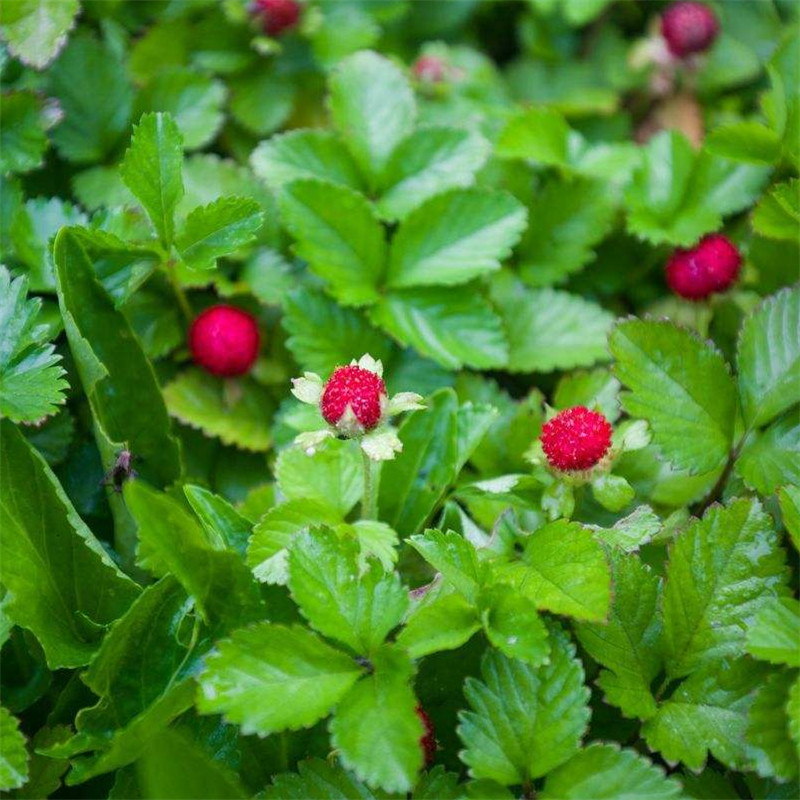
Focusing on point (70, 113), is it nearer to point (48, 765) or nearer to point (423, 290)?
point (423, 290)

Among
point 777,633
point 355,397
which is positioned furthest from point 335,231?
point 777,633

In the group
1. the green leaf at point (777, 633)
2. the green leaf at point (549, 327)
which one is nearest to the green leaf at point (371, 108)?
the green leaf at point (549, 327)

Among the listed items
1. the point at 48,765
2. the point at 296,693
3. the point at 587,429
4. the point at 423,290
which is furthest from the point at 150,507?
the point at 423,290

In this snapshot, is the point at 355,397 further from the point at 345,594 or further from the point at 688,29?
the point at 688,29

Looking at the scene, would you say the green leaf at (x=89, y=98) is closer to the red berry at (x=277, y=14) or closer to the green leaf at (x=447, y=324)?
the red berry at (x=277, y=14)

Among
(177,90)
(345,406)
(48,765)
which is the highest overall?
(177,90)
